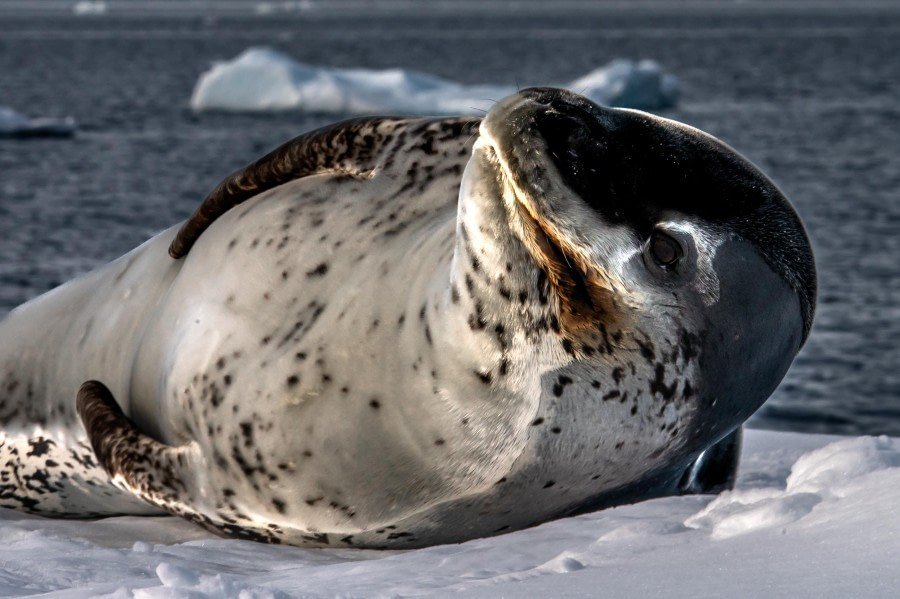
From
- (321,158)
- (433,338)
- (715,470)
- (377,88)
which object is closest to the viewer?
(433,338)

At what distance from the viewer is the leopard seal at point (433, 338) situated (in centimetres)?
250

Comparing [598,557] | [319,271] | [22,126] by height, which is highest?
[22,126]

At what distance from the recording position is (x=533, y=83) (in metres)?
45.5

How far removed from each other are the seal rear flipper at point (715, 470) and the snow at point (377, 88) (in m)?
22.2

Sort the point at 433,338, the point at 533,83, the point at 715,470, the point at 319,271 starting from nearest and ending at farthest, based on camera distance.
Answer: the point at 433,338 → the point at 319,271 → the point at 715,470 → the point at 533,83

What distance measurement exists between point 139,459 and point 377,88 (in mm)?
25827

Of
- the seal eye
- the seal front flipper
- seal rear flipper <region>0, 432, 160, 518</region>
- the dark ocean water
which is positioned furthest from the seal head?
the dark ocean water

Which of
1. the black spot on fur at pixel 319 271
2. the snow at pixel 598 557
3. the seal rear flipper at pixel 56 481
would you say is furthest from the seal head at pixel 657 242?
the seal rear flipper at pixel 56 481

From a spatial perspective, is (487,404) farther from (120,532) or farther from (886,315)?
(886,315)

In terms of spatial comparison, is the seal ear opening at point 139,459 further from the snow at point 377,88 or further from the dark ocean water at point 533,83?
the snow at point 377,88

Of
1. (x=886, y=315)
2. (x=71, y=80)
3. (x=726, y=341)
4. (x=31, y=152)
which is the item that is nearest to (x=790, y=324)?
(x=726, y=341)

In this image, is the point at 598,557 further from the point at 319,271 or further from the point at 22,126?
the point at 22,126

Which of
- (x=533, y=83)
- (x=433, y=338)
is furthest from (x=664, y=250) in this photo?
(x=533, y=83)

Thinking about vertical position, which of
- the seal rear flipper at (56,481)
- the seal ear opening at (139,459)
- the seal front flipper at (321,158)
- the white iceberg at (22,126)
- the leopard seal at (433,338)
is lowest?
the seal rear flipper at (56,481)
